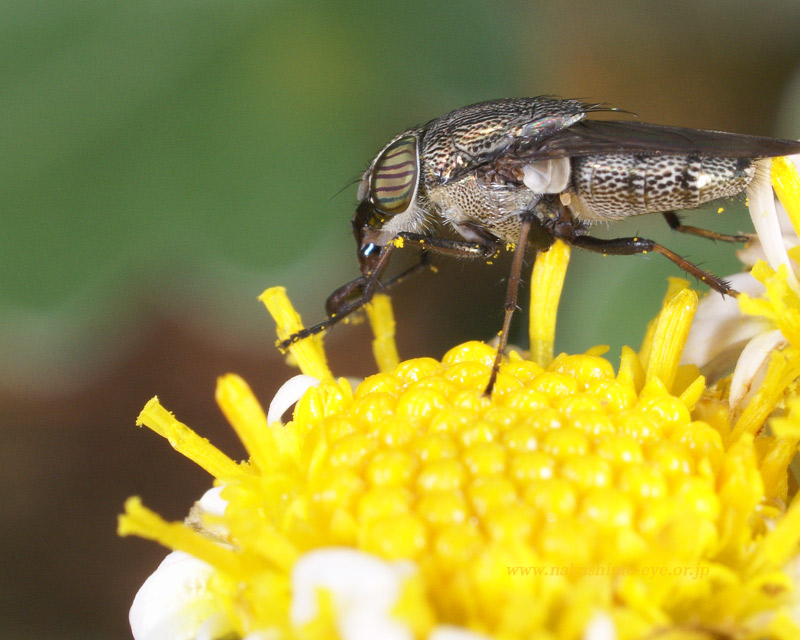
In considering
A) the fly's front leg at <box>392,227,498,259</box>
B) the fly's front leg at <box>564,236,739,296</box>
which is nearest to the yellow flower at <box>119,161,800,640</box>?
the fly's front leg at <box>564,236,739,296</box>

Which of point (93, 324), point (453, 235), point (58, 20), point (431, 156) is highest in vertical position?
point (58, 20)

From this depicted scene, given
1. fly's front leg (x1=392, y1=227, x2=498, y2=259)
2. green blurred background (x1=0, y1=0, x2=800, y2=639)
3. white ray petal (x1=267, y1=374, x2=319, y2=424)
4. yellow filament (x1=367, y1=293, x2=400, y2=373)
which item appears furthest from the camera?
green blurred background (x1=0, y1=0, x2=800, y2=639)

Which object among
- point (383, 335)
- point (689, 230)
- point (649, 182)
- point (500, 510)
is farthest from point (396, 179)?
point (500, 510)

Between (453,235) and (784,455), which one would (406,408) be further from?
(453,235)

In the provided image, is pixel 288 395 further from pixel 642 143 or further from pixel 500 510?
pixel 642 143

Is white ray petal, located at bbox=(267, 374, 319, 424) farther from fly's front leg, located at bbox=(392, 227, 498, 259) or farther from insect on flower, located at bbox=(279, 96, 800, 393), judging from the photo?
fly's front leg, located at bbox=(392, 227, 498, 259)

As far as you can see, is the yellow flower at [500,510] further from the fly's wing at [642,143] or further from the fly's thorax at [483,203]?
the fly's thorax at [483,203]

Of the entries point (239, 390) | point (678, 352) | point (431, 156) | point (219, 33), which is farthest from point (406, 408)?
point (219, 33)
